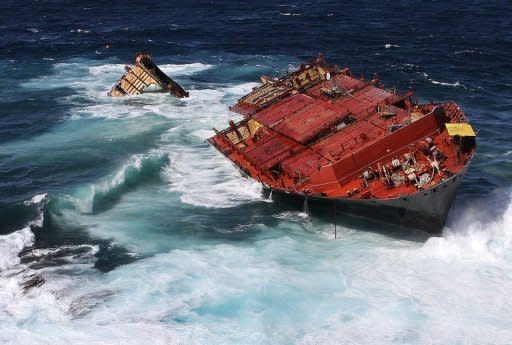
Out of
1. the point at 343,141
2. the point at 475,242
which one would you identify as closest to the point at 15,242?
A: the point at 343,141

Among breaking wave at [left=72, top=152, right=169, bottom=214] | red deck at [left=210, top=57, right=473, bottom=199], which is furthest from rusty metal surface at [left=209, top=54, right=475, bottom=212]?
breaking wave at [left=72, top=152, right=169, bottom=214]

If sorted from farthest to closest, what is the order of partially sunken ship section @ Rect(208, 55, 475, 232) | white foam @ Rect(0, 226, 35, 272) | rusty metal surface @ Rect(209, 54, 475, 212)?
rusty metal surface @ Rect(209, 54, 475, 212), white foam @ Rect(0, 226, 35, 272), partially sunken ship section @ Rect(208, 55, 475, 232)

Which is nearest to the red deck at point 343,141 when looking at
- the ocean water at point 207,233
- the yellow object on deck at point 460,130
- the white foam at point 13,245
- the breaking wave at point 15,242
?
the yellow object on deck at point 460,130

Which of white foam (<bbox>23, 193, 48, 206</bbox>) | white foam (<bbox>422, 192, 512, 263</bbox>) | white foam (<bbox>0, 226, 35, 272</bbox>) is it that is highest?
white foam (<bbox>23, 193, 48, 206</bbox>)

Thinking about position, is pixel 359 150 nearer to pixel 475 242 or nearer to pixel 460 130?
pixel 460 130

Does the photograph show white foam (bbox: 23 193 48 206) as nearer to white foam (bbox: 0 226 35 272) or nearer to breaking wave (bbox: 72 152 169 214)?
breaking wave (bbox: 72 152 169 214)

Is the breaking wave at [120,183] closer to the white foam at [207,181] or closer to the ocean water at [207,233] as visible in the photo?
the ocean water at [207,233]

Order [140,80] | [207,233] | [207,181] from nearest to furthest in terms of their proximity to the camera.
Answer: [207,233], [207,181], [140,80]

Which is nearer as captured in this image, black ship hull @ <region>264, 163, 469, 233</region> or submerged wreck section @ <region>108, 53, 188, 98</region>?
black ship hull @ <region>264, 163, 469, 233</region>
